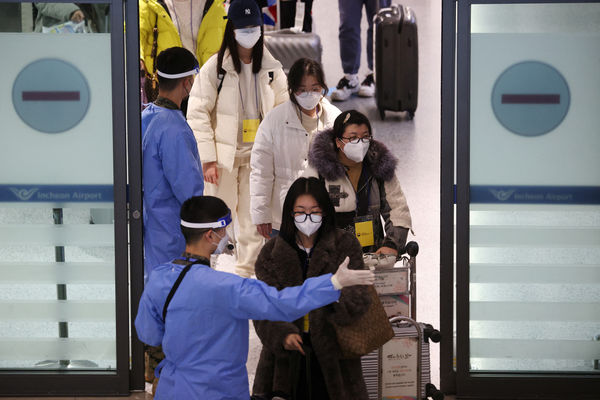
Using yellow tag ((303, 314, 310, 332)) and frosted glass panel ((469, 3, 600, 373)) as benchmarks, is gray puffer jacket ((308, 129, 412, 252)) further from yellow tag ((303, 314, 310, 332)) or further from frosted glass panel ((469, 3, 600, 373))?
yellow tag ((303, 314, 310, 332))

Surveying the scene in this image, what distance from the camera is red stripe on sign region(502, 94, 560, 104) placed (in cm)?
493

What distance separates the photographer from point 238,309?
11.6ft

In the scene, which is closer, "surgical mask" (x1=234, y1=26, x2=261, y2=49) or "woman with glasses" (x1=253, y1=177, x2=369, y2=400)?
"woman with glasses" (x1=253, y1=177, x2=369, y2=400)

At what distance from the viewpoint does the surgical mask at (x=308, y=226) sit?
14.1 ft

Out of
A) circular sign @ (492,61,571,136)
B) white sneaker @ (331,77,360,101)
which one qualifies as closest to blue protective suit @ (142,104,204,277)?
circular sign @ (492,61,571,136)

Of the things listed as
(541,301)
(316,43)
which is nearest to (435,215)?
(316,43)

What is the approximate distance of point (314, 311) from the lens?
4285 mm

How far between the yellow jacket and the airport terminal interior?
1929 millimetres

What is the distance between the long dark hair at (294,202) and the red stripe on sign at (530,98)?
123 cm

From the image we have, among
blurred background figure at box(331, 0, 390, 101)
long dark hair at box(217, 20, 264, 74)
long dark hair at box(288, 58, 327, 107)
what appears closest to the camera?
long dark hair at box(288, 58, 327, 107)

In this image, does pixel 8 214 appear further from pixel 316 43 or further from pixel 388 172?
pixel 316 43

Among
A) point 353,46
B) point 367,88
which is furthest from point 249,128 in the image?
point 367,88

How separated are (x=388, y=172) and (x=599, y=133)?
3.70ft

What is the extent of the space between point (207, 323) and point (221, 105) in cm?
287
